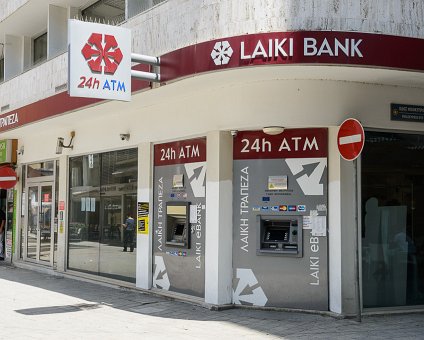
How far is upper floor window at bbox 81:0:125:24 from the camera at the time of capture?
36.2ft

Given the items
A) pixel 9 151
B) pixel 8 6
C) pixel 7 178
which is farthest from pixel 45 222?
pixel 8 6

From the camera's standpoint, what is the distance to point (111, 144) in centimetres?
1109

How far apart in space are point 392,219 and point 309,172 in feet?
5.08

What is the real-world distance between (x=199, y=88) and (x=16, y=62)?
8.89 m

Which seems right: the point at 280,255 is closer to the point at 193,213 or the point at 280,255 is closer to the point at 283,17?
the point at 193,213

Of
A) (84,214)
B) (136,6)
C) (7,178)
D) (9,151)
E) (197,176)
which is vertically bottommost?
(84,214)

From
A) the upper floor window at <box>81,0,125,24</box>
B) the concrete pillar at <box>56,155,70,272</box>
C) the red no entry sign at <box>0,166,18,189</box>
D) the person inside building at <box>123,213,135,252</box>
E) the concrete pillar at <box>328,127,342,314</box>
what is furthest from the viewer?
the red no entry sign at <box>0,166,18,189</box>

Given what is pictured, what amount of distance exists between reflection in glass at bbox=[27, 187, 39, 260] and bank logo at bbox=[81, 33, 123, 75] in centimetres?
797

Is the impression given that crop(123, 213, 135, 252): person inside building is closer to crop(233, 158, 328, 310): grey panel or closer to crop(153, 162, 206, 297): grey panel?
crop(153, 162, 206, 297): grey panel

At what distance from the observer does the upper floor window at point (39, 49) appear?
14.7 metres

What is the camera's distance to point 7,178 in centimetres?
1455

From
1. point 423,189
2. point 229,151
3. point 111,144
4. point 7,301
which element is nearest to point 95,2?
point 111,144

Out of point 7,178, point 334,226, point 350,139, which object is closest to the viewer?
point 350,139

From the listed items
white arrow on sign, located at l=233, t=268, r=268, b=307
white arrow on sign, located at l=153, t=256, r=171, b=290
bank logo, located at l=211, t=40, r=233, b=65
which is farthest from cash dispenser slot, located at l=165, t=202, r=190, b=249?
bank logo, located at l=211, t=40, r=233, b=65
